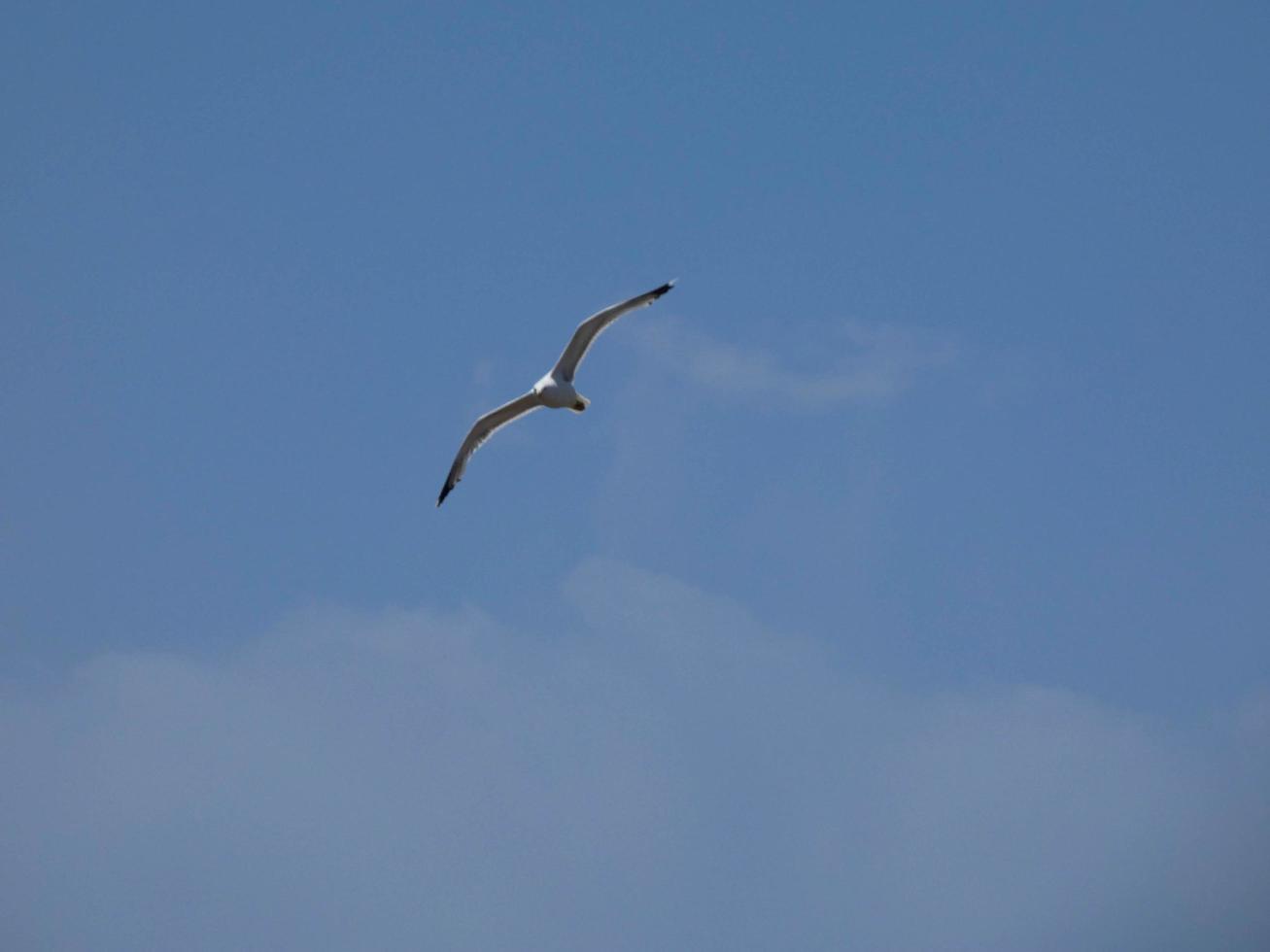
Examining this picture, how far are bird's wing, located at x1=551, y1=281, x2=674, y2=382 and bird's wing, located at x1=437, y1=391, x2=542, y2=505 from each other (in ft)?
3.36

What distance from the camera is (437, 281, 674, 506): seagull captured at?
97.8ft

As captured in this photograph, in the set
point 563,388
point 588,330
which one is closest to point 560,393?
point 563,388

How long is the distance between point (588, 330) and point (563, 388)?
1378 mm

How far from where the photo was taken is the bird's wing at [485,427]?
3241 cm

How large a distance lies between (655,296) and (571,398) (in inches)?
112

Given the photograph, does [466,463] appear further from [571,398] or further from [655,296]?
[655,296]

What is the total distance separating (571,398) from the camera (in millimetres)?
30844

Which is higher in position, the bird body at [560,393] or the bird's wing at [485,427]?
the bird's wing at [485,427]

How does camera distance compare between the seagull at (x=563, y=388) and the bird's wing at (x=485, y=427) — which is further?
the bird's wing at (x=485, y=427)

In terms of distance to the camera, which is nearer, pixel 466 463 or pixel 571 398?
pixel 571 398

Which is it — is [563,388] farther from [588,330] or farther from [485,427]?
[485,427]

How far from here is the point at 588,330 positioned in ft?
98.6

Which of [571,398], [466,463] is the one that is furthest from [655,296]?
[466,463]

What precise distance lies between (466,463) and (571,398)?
14.0 ft
